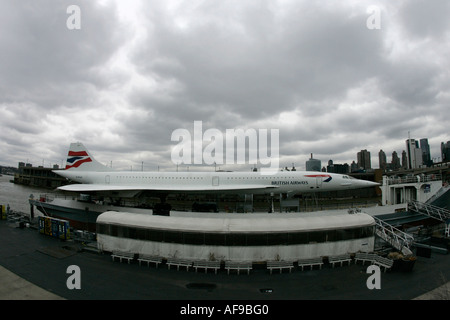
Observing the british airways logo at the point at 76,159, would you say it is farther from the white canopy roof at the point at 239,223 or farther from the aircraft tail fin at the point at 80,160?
the white canopy roof at the point at 239,223

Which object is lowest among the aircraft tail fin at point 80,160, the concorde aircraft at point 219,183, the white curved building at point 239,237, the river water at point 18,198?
the river water at point 18,198

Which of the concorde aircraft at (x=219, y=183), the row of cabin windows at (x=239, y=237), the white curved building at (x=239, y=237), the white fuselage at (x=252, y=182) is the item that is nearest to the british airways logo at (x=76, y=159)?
the concorde aircraft at (x=219, y=183)

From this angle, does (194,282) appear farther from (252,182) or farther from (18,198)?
(18,198)

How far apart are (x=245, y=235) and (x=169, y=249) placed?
15.0 feet

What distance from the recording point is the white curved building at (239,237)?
1198 centimetres

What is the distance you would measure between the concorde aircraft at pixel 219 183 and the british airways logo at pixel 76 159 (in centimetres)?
365

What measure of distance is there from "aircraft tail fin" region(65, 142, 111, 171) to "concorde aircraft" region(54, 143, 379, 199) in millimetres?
2623

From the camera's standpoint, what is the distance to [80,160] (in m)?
28.7

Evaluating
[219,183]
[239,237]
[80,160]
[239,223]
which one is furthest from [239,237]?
[80,160]

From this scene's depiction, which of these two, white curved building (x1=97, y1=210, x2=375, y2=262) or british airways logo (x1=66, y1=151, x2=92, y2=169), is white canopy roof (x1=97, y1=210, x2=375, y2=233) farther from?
british airways logo (x1=66, y1=151, x2=92, y2=169)

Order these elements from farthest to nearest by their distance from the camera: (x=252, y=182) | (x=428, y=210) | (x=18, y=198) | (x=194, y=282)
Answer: (x=18, y=198) → (x=252, y=182) → (x=428, y=210) → (x=194, y=282)

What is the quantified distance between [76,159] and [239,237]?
27206 mm
